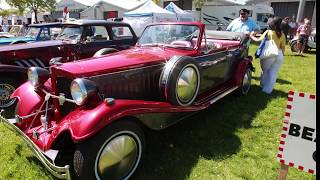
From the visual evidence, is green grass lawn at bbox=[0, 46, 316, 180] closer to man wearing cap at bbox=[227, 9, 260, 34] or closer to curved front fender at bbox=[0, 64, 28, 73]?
curved front fender at bbox=[0, 64, 28, 73]

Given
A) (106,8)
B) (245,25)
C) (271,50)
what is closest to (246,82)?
(271,50)

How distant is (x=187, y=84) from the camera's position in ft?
13.4

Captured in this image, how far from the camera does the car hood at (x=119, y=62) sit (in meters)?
3.40

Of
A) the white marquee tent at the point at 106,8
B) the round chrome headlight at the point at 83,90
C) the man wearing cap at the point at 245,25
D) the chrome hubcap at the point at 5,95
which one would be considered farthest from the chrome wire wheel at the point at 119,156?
the white marquee tent at the point at 106,8

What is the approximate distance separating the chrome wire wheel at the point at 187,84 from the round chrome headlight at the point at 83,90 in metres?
1.20

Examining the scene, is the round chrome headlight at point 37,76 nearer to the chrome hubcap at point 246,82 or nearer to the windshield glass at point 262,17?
the chrome hubcap at point 246,82

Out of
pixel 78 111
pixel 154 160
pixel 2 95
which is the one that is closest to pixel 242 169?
pixel 154 160

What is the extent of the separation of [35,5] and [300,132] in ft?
94.4

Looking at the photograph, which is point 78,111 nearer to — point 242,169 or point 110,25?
point 242,169

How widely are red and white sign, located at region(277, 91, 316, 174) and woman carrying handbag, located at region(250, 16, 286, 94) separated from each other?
4.09 m

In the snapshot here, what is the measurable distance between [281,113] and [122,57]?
3.17m

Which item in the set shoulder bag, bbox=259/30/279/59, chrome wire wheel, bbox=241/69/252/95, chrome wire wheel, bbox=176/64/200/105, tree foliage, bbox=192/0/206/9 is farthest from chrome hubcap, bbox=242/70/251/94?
tree foliage, bbox=192/0/206/9

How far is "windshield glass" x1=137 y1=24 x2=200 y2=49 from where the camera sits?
4773 mm

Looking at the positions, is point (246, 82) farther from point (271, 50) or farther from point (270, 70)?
point (271, 50)
